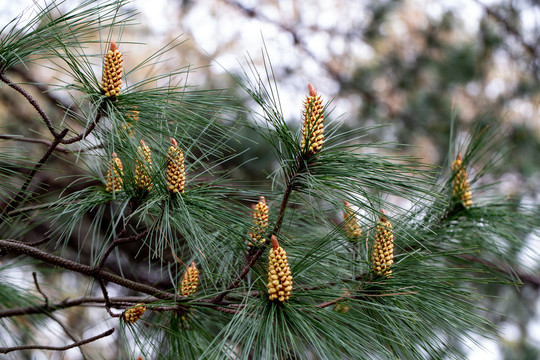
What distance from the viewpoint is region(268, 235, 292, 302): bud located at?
706 mm

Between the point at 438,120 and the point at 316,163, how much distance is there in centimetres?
303

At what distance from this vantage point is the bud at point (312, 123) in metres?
0.75

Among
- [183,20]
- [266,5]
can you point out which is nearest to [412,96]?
[266,5]

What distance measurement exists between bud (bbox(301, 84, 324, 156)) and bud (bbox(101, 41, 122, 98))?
0.96 feet

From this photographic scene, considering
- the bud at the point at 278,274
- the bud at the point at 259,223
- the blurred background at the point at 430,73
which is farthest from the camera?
the blurred background at the point at 430,73

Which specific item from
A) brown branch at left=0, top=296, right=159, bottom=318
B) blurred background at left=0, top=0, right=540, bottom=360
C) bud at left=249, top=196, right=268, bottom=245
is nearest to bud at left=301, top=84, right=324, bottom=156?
bud at left=249, top=196, right=268, bottom=245

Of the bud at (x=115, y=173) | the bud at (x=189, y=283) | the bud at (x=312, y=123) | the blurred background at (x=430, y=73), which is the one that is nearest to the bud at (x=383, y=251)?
the bud at (x=312, y=123)

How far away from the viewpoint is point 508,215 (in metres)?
1.12

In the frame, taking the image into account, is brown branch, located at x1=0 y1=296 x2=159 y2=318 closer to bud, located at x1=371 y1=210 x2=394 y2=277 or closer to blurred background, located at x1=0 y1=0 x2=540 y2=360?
bud, located at x1=371 y1=210 x2=394 y2=277

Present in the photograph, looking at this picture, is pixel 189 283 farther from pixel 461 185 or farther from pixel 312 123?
pixel 461 185

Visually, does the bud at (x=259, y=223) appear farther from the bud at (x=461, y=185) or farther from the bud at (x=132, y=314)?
the bud at (x=461, y=185)

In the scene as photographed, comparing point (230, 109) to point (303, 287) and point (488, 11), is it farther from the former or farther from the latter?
point (488, 11)

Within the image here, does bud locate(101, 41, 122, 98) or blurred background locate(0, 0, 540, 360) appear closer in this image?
bud locate(101, 41, 122, 98)

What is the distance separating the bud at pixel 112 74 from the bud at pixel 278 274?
340mm
